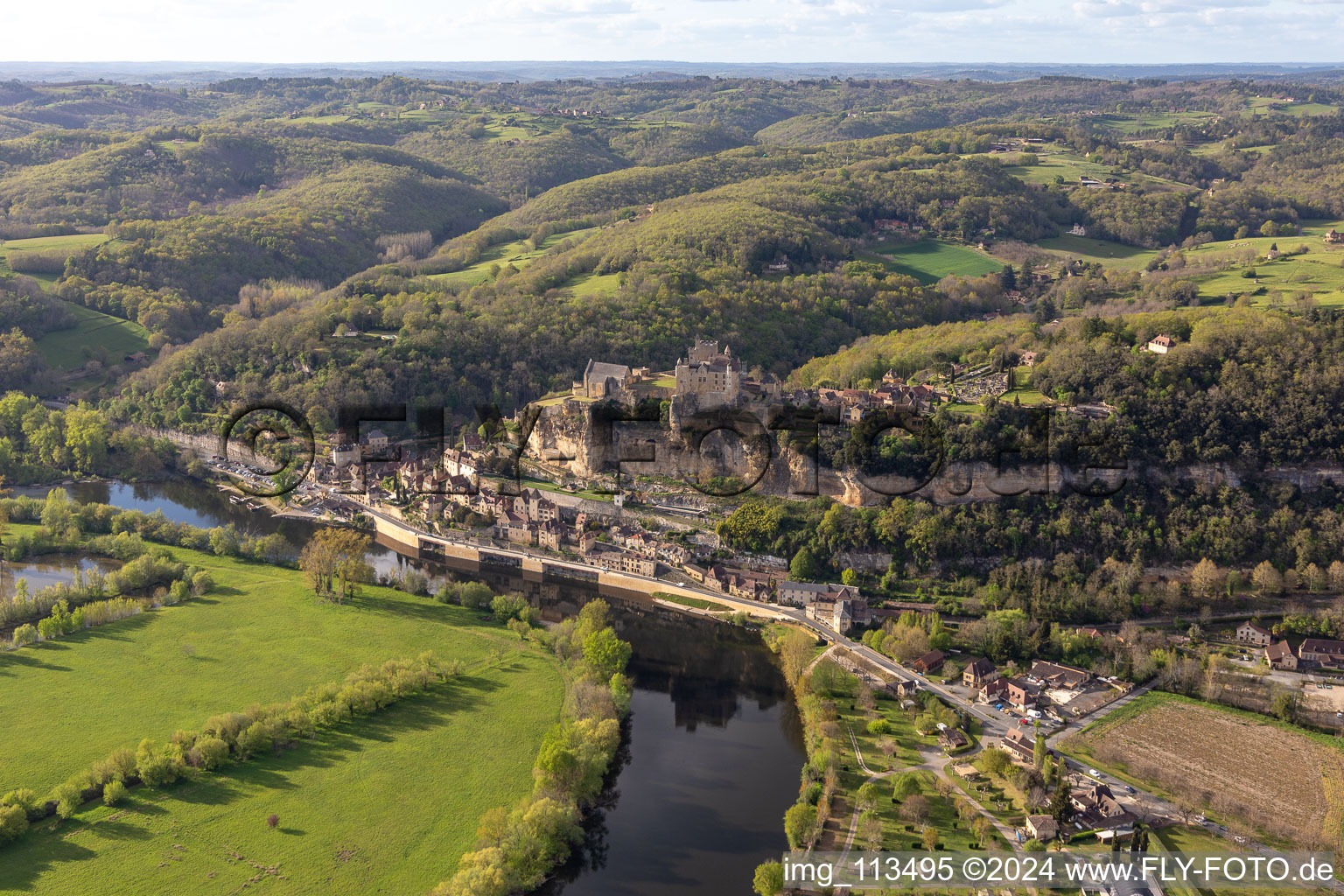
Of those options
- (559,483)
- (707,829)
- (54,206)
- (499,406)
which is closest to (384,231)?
(54,206)

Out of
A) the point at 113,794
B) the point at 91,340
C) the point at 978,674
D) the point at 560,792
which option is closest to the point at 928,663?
the point at 978,674

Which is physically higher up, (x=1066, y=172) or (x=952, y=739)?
(x=1066, y=172)

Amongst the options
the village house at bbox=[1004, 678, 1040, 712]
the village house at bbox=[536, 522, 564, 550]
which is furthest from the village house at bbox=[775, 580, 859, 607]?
the village house at bbox=[536, 522, 564, 550]

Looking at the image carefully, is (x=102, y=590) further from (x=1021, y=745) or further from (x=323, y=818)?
(x=1021, y=745)

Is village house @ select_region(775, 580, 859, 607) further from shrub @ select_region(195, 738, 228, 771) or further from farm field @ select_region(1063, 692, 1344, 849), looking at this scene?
shrub @ select_region(195, 738, 228, 771)

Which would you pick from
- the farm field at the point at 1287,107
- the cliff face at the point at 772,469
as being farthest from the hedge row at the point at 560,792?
the farm field at the point at 1287,107

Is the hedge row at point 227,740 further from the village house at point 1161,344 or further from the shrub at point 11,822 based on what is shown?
the village house at point 1161,344
